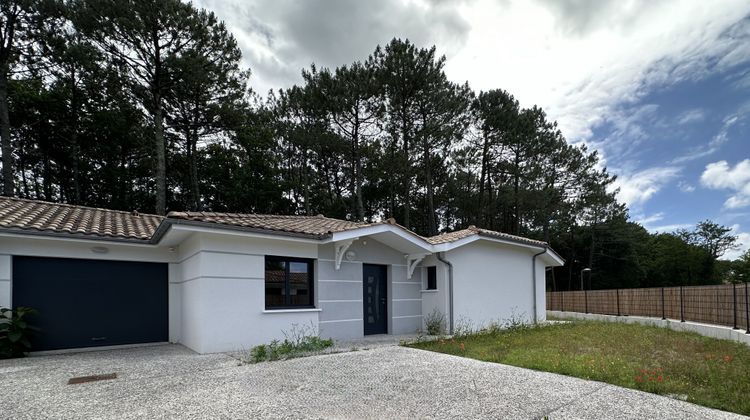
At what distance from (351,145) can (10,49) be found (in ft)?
51.4

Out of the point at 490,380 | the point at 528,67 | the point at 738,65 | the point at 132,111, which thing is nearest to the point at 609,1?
the point at 528,67

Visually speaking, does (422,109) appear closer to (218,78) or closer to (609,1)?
(218,78)

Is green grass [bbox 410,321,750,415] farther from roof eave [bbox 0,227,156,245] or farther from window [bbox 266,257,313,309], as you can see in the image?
roof eave [bbox 0,227,156,245]

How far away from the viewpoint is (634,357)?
7.70 metres

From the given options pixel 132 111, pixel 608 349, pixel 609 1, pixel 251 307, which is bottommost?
pixel 608 349

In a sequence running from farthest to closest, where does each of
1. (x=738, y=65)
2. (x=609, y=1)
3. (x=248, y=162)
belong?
(x=248, y=162), (x=738, y=65), (x=609, y=1)

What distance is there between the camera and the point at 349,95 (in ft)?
70.7

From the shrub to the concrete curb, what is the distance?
7.37 metres

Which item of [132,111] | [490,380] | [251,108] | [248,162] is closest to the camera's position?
[490,380]

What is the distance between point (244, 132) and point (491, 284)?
52.5 feet

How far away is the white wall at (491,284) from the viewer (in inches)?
476

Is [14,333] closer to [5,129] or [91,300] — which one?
[91,300]

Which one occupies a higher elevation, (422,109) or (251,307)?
(422,109)

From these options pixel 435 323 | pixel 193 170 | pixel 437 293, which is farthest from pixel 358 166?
pixel 435 323
